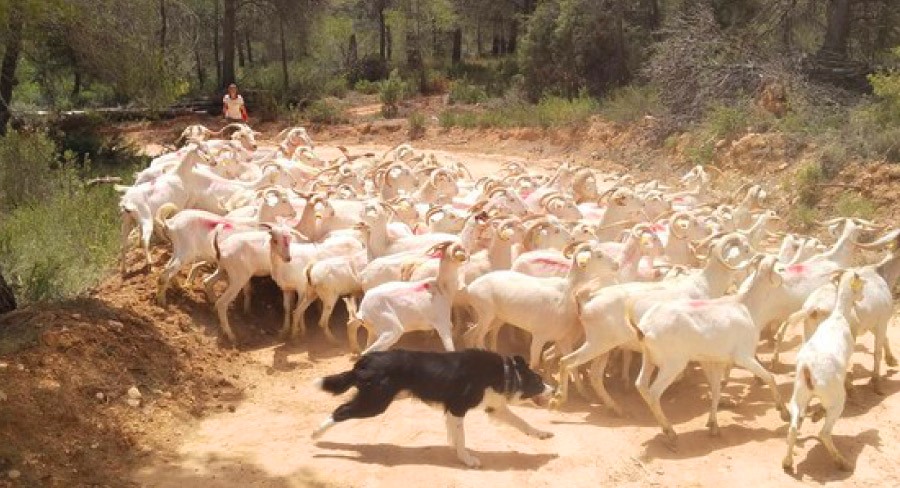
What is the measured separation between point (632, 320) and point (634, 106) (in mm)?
14357

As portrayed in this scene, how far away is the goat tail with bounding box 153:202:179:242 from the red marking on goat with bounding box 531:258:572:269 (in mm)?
4202

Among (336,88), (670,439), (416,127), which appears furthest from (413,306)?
(336,88)

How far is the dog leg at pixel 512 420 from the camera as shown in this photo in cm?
672

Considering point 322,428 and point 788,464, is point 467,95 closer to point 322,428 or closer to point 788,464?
point 322,428

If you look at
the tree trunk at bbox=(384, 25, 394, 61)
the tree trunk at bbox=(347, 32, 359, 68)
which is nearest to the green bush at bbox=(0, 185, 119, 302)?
the tree trunk at bbox=(347, 32, 359, 68)

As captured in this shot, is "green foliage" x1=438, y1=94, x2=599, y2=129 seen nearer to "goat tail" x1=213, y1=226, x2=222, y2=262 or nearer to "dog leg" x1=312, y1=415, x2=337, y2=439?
"goat tail" x1=213, y1=226, x2=222, y2=262

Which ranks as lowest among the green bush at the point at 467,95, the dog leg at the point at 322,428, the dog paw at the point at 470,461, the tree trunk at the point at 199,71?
the dog paw at the point at 470,461

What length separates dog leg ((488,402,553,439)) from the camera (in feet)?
22.0

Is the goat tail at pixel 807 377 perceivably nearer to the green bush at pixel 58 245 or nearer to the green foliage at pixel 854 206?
the green foliage at pixel 854 206

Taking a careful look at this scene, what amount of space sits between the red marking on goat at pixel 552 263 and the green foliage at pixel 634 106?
11907mm

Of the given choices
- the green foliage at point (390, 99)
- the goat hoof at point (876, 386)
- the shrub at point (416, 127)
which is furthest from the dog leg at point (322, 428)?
the green foliage at point (390, 99)

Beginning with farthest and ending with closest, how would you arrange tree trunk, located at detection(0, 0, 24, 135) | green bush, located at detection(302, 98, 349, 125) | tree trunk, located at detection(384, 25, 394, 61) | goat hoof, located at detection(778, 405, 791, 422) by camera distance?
1. tree trunk, located at detection(384, 25, 394, 61)
2. green bush, located at detection(302, 98, 349, 125)
3. tree trunk, located at detection(0, 0, 24, 135)
4. goat hoof, located at detection(778, 405, 791, 422)

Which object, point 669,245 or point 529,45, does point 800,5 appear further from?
point 669,245

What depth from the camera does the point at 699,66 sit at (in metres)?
19.0
